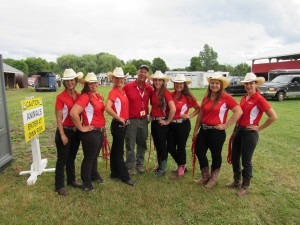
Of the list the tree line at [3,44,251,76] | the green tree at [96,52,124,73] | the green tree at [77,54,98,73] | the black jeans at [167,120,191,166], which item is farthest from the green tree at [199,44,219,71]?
the black jeans at [167,120,191,166]

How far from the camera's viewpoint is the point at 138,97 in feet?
14.7

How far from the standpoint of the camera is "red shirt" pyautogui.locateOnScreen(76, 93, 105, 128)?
369 centimetres

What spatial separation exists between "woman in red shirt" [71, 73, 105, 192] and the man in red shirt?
2.25ft

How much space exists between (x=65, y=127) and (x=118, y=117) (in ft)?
2.62

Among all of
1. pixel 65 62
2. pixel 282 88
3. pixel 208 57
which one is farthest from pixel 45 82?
pixel 208 57

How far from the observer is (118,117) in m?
4.13

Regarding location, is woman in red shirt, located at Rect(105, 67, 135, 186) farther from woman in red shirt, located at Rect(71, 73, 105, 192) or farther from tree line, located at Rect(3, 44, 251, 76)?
tree line, located at Rect(3, 44, 251, 76)

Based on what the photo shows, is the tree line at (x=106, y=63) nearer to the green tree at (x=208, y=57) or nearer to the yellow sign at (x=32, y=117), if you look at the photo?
→ the green tree at (x=208, y=57)

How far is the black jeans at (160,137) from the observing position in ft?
14.9

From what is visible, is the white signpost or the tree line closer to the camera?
the white signpost

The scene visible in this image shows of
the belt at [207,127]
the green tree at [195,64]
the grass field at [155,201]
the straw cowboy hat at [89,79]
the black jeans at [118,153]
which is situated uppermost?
the green tree at [195,64]

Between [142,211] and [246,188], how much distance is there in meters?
1.69

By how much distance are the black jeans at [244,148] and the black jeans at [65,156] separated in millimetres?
2419

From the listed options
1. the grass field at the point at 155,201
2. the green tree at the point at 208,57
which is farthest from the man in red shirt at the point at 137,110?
the green tree at the point at 208,57
